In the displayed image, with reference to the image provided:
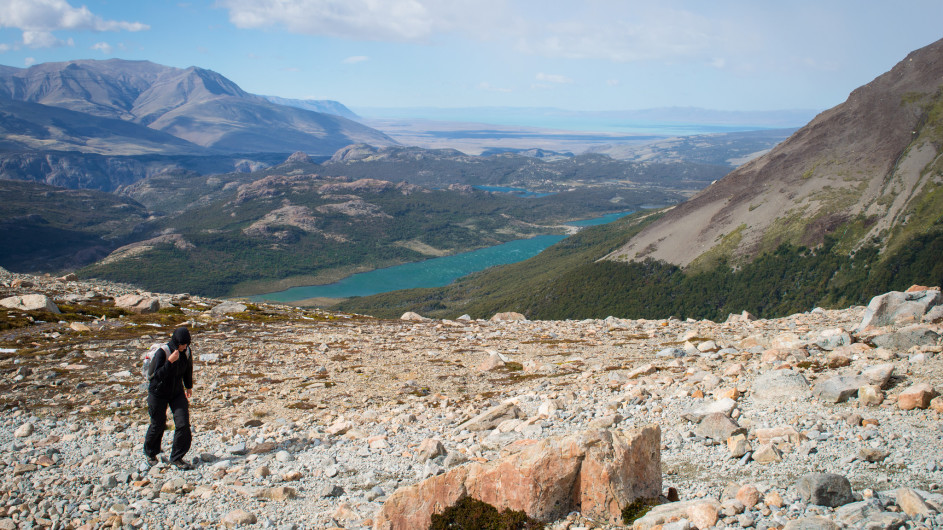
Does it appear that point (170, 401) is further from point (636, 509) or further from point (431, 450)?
point (636, 509)

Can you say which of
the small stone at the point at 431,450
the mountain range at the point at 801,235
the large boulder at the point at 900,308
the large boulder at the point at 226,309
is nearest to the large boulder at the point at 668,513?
the small stone at the point at 431,450

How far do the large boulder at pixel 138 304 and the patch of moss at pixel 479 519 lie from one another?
38452 millimetres

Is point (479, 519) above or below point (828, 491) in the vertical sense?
below

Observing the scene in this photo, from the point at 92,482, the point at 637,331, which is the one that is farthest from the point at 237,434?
the point at 637,331

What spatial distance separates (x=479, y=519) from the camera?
1000 centimetres

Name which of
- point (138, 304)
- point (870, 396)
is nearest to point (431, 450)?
point (870, 396)

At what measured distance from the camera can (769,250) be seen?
135625mm

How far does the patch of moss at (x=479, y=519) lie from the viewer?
985 cm

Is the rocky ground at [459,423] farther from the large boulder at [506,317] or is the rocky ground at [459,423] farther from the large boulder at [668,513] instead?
the large boulder at [506,317]

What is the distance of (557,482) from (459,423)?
22.3 feet

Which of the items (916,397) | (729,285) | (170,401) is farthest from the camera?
(729,285)

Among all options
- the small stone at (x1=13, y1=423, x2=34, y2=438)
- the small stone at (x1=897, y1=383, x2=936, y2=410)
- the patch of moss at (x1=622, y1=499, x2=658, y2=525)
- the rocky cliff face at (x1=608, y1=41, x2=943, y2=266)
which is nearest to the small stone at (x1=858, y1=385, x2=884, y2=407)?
the small stone at (x1=897, y1=383, x2=936, y2=410)

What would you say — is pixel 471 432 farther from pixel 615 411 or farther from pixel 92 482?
pixel 92 482

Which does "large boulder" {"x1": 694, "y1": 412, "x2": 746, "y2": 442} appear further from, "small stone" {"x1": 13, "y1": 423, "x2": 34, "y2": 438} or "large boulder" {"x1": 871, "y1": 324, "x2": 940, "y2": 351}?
"small stone" {"x1": 13, "y1": 423, "x2": 34, "y2": 438}
